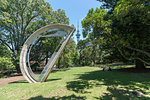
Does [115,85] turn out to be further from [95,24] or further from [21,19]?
[21,19]

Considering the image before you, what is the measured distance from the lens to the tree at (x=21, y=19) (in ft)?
49.0

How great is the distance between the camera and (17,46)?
1684 cm

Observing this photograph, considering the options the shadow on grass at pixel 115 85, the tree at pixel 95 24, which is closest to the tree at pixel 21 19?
the tree at pixel 95 24

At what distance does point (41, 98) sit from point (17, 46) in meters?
16.6

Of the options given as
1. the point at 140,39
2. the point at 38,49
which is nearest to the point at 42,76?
the point at 140,39

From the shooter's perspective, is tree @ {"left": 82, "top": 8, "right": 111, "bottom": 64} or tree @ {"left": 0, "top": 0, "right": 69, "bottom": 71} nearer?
tree @ {"left": 82, "top": 8, "right": 111, "bottom": 64}

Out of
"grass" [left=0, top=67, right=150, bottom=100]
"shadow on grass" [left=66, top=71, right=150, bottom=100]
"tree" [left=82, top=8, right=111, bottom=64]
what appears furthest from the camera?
"tree" [left=82, top=8, right=111, bottom=64]

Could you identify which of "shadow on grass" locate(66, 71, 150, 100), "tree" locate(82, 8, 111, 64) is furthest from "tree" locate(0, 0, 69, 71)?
"shadow on grass" locate(66, 71, 150, 100)

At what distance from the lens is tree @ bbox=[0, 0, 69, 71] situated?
49.0ft

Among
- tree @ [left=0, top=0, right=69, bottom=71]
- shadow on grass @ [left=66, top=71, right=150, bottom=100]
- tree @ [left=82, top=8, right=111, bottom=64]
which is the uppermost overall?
tree @ [left=0, top=0, right=69, bottom=71]

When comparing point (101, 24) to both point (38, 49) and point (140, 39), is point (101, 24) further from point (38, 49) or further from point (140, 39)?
point (38, 49)

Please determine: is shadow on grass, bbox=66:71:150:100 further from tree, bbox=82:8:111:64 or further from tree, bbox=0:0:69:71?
tree, bbox=0:0:69:71

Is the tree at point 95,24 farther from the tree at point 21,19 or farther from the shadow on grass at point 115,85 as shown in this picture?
the tree at point 21,19

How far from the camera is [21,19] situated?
17.1 m
